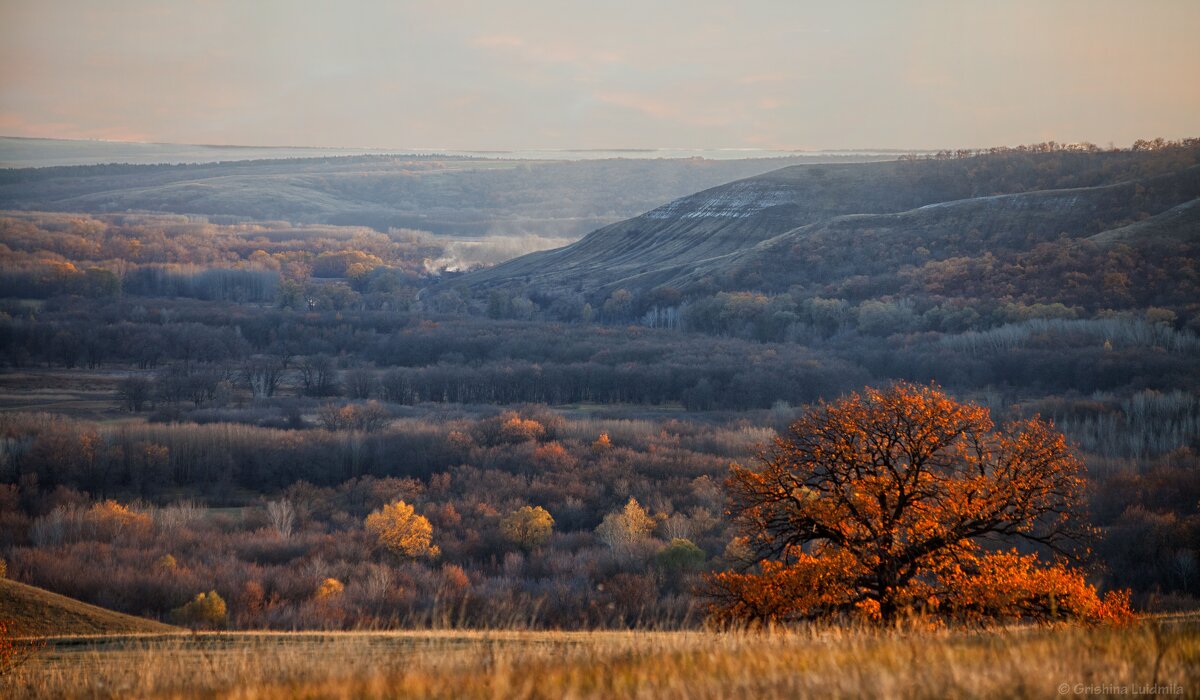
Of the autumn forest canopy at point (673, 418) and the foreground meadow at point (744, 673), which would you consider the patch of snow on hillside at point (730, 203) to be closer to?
the autumn forest canopy at point (673, 418)

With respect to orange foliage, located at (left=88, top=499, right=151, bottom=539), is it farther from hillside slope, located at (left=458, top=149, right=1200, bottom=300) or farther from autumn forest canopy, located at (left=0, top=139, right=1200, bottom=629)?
hillside slope, located at (left=458, top=149, right=1200, bottom=300)

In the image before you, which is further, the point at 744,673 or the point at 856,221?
the point at 856,221

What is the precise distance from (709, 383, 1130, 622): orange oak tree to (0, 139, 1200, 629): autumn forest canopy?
0.28 ft

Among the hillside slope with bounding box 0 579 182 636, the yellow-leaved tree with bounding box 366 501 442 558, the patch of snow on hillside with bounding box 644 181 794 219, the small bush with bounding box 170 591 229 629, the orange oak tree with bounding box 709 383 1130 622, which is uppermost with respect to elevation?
the patch of snow on hillside with bounding box 644 181 794 219

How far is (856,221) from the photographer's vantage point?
149375 mm

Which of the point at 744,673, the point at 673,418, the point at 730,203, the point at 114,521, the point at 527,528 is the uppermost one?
the point at 730,203

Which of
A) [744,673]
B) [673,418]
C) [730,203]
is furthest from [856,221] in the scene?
[744,673]

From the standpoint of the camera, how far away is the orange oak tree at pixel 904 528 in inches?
755

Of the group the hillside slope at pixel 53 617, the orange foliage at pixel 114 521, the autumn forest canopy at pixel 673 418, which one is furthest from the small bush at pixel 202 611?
the orange foliage at pixel 114 521

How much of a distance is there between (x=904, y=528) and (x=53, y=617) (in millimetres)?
18755

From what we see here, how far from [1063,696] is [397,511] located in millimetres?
50011

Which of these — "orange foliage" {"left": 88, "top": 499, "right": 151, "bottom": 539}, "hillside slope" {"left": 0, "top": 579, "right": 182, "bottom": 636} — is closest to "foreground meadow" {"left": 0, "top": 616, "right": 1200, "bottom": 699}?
"hillside slope" {"left": 0, "top": 579, "right": 182, "bottom": 636}

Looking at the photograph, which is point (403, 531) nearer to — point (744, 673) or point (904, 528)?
point (904, 528)

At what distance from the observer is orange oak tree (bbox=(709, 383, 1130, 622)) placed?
19.2 meters
